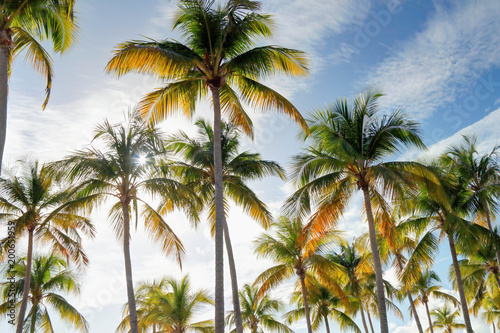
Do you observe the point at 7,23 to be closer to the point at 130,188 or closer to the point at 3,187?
the point at 130,188

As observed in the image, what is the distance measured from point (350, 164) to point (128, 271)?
8416 millimetres

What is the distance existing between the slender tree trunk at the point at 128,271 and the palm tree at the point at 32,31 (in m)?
4.45

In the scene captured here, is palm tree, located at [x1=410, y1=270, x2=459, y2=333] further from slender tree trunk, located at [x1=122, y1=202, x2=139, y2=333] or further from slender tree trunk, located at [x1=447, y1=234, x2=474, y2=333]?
slender tree trunk, located at [x1=122, y1=202, x2=139, y2=333]

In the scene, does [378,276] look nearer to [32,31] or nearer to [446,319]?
[32,31]

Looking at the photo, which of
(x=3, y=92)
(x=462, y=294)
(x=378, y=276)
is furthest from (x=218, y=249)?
(x=462, y=294)

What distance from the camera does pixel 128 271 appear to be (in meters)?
14.0

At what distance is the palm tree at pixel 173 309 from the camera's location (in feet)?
78.1

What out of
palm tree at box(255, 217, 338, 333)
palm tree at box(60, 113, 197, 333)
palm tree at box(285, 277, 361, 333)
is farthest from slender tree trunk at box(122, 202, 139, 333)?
palm tree at box(285, 277, 361, 333)

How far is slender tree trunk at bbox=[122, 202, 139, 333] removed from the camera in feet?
44.3

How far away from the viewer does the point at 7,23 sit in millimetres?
9844

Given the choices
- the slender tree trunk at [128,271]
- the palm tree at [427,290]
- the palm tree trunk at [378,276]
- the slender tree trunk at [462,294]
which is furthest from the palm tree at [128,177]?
the palm tree at [427,290]

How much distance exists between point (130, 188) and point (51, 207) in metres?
5.89

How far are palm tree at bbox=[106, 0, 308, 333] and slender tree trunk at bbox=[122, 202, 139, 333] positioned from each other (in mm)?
3393

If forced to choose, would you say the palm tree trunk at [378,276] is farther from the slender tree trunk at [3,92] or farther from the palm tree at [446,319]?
the palm tree at [446,319]
